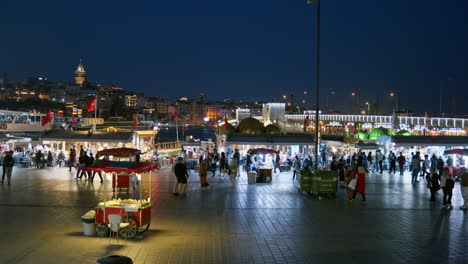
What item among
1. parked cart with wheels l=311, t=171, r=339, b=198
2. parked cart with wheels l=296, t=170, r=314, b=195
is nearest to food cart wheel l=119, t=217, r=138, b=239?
parked cart with wheels l=311, t=171, r=339, b=198

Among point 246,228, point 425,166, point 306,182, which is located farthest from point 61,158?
point 425,166

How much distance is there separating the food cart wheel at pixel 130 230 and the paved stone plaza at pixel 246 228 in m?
0.21

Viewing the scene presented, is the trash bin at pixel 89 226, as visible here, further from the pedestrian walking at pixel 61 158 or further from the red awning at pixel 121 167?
the pedestrian walking at pixel 61 158

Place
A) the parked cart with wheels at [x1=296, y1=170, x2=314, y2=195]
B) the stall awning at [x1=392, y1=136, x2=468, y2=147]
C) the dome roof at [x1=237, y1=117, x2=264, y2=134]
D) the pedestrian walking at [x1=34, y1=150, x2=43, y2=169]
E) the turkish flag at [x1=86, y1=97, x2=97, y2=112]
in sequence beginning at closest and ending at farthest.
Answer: the parked cart with wheels at [x1=296, y1=170, x2=314, y2=195] → the pedestrian walking at [x1=34, y1=150, x2=43, y2=169] → the stall awning at [x1=392, y1=136, x2=468, y2=147] → the turkish flag at [x1=86, y1=97, x2=97, y2=112] → the dome roof at [x1=237, y1=117, x2=264, y2=134]

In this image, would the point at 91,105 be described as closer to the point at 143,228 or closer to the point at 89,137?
the point at 89,137

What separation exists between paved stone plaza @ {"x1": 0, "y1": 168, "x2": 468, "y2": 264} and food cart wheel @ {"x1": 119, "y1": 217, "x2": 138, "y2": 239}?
0.21 m

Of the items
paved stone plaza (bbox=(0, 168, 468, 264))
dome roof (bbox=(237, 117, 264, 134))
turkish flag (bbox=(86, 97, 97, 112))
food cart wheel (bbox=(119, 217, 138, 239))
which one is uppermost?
turkish flag (bbox=(86, 97, 97, 112))

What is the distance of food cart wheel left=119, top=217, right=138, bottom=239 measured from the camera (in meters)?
9.92

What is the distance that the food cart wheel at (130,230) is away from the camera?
391 inches

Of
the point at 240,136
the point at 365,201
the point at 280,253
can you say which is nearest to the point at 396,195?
the point at 365,201

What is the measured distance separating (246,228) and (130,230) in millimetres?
2793

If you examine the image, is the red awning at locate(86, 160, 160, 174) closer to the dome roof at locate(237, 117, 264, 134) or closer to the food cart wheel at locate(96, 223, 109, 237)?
the food cart wheel at locate(96, 223, 109, 237)

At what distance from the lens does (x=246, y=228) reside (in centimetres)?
1106

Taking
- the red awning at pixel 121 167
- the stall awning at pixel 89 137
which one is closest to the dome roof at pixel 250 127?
the stall awning at pixel 89 137
